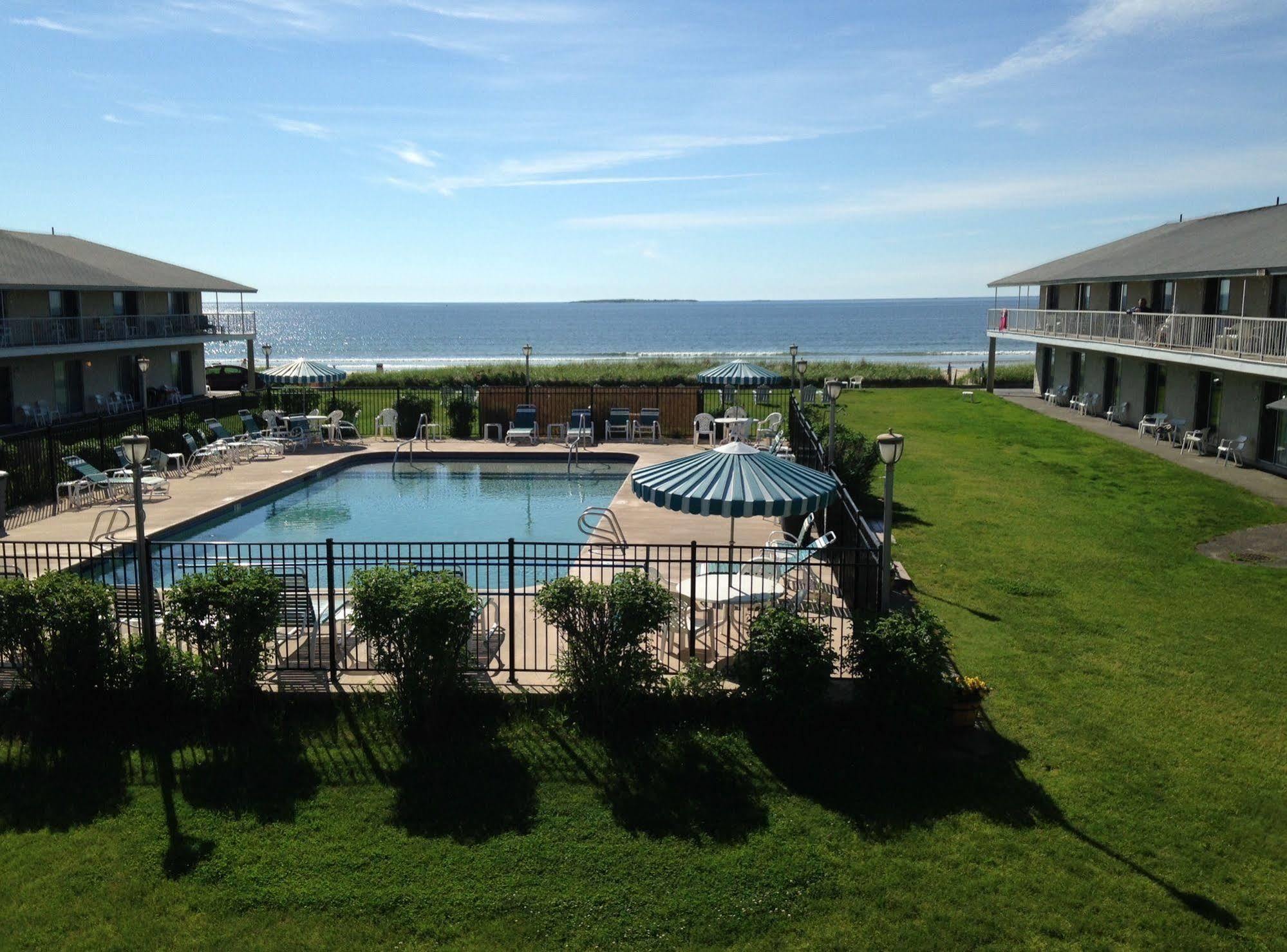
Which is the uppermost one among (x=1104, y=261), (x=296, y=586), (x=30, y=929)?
(x=1104, y=261)

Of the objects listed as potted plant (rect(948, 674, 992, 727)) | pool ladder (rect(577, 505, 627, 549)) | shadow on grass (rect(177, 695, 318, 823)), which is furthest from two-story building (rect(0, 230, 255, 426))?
potted plant (rect(948, 674, 992, 727))

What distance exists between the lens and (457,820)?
7.29 metres

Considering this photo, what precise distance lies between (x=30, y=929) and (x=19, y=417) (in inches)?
1112

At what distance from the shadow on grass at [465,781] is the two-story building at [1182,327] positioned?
1907 cm

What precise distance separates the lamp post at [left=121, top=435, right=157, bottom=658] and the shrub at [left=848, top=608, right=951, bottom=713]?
6.26 meters

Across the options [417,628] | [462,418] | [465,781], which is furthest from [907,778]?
[462,418]

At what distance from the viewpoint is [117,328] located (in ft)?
111

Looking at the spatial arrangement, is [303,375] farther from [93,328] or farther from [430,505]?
[93,328]

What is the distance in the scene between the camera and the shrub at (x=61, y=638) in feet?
28.5

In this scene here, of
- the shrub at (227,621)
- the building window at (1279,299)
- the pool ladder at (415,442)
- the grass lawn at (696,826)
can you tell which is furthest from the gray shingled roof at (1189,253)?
the shrub at (227,621)

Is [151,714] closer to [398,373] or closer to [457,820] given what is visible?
[457,820]

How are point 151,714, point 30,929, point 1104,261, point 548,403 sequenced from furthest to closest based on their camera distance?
point 1104,261
point 548,403
point 151,714
point 30,929

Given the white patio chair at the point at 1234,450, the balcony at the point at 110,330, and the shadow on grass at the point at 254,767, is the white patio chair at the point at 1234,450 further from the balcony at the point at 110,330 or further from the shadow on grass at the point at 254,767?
the balcony at the point at 110,330

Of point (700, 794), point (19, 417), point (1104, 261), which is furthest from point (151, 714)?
point (1104, 261)
